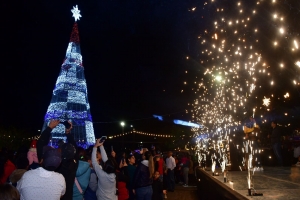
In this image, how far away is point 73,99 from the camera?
38438mm

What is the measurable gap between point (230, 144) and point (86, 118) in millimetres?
27716

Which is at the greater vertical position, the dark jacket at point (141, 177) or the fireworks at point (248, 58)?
the fireworks at point (248, 58)

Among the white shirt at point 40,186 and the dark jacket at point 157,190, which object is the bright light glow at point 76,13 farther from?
the white shirt at point 40,186

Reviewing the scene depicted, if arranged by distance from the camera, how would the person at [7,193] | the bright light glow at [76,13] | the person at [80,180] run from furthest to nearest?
the bright light glow at [76,13]
the person at [80,180]
the person at [7,193]

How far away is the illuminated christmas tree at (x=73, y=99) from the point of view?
123ft

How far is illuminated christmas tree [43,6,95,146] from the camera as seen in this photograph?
1481 inches

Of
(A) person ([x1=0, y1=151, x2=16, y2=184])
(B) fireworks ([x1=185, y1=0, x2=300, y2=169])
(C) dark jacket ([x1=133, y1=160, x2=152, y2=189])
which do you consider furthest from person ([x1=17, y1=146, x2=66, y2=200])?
(B) fireworks ([x1=185, y1=0, x2=300, y2=169])

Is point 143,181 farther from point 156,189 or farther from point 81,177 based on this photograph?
point 81,177

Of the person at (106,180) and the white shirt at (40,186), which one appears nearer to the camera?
the white shirt at (40,186)

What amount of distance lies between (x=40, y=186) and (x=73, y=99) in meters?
34.9

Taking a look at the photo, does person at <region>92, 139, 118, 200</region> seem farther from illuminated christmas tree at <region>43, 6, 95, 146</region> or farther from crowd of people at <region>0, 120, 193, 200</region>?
illuminated christmas tree at <region>43, 6, 95, 146</region>

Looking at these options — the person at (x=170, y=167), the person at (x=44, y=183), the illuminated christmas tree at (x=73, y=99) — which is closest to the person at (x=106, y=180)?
the person at (x=44, y=183)

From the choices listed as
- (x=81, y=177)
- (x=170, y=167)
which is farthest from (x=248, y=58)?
(x=81, y=177)

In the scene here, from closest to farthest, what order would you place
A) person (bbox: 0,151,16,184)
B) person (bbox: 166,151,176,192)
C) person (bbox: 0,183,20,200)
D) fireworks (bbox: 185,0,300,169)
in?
person (bbox: 0,183,20,200), person (bbox: 0,151,16,184), fireworks (bbox: 185,0,300,169), person (bbox: 166,151,176,192)
